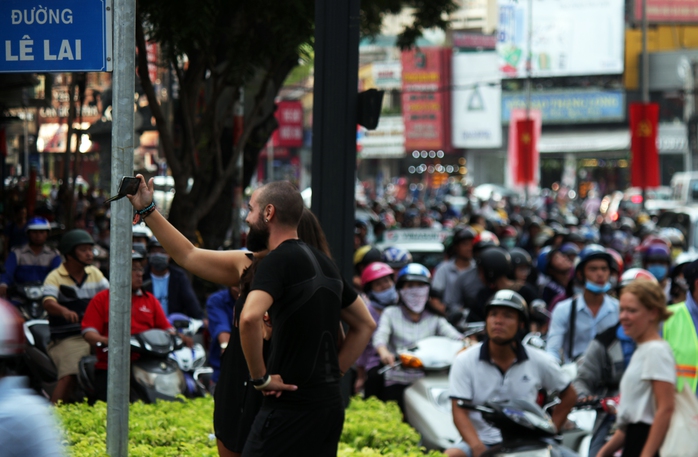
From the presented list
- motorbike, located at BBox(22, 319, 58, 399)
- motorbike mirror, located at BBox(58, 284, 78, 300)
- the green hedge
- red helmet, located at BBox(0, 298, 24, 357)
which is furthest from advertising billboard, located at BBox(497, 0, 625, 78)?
red helmet, located at BBox(0, 298, 24, 357)

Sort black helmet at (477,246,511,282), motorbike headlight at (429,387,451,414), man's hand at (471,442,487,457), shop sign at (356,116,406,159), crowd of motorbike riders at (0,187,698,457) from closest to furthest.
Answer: man's hand at (471,442,487,457) → crowd of motorbike riders at (0,187,698,457) → motorbike headlight at (429,387,451,414) → black helmet at (477,246,511,282) → shop sign at (356,116,406,159)

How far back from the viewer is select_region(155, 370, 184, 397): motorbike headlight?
7676mm

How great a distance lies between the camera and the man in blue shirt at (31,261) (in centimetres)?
1057

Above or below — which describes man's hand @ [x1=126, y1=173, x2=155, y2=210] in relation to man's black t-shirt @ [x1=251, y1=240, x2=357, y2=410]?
above

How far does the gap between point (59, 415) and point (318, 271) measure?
240cm

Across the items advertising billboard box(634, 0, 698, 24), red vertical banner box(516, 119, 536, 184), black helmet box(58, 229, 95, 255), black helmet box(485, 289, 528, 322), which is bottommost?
black helmet box(485, 289, 528, 322)

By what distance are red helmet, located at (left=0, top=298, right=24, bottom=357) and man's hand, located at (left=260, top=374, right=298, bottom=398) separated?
1556 millimetres

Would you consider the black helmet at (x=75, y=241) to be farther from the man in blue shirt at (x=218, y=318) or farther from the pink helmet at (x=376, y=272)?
the pink helmet at (x=376, y=272)

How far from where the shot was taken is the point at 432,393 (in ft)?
25.8

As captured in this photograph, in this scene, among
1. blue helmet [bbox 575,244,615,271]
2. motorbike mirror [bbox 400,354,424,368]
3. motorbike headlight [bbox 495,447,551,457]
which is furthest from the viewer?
blue helmet [bbox 575,244,615,271]

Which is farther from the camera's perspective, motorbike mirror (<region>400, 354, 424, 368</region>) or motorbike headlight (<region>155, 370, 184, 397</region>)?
motorbike mirror (<region>400, 354, 424, 368</region>)

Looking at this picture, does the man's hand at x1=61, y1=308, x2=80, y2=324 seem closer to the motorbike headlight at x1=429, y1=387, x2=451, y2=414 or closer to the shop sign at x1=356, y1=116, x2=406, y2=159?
the motorbike headlight at x1=429, y1=387, x2=451, y2=414

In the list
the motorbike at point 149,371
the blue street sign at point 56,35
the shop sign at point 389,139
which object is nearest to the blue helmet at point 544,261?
the motorbike at point 149,371

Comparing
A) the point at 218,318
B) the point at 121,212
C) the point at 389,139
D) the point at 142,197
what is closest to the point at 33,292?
the point at 218,318
